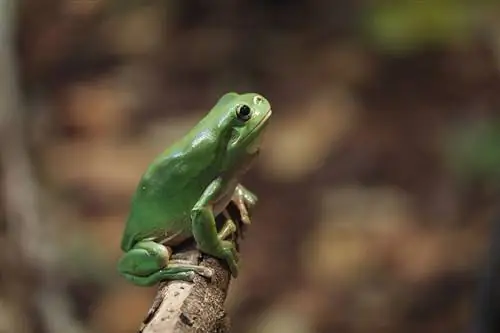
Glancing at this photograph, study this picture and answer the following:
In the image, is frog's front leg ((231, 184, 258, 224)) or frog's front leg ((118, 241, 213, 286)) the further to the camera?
frog's front leg ((231, 184, 258, 224))

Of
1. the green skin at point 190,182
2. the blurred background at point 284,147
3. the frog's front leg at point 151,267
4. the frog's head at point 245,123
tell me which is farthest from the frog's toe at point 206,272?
the blurred background at point 284,147

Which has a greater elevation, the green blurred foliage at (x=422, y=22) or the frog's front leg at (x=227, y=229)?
the green blurred foliage at (x=422, y=22)

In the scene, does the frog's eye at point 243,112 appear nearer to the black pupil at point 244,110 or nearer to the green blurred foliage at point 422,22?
the black pupil at point 244,110

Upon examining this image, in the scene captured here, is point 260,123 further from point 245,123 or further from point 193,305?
point 193,305

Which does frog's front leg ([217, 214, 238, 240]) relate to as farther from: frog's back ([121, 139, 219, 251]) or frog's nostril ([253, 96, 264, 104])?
frog's nostril ([253, 96, 264, 104])

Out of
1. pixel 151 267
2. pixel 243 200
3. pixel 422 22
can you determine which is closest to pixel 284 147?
pixel 422 22

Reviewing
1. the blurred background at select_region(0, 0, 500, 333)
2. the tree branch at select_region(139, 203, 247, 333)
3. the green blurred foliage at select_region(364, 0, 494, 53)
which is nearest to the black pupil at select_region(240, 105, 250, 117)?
the tree branch at select_region(139, 203, 247, 333)
